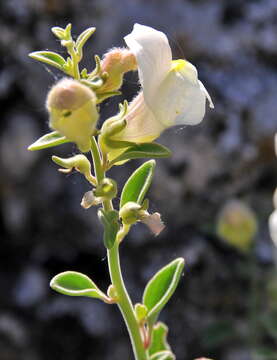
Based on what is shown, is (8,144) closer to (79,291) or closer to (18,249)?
(18,249)

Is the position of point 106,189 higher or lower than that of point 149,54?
lower

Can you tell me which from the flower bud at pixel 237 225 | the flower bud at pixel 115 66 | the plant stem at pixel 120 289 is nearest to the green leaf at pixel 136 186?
the plant stem at pixel 120 289

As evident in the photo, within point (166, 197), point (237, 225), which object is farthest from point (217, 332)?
point (166, 197)

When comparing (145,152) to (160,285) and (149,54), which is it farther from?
(160,285)

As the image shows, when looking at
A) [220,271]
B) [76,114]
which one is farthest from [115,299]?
[220,271]

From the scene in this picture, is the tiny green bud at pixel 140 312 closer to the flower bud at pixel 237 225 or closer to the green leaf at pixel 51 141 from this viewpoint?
the green leaf at pixel 51 141
